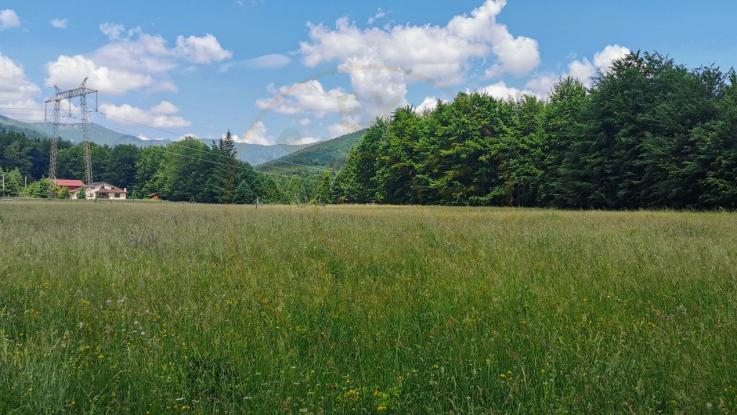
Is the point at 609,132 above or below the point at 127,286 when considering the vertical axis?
above

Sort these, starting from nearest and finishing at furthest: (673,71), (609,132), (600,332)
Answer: (600,332) → (673,71) → (609,132)

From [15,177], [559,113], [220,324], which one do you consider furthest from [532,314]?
[15,177]

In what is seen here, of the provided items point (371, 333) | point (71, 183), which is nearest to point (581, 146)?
point (371, 333)

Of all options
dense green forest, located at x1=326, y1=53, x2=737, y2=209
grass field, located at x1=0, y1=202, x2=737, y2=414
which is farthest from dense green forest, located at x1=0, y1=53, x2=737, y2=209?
grass field, located at x1=0, y1=202, x2=737, y2=414

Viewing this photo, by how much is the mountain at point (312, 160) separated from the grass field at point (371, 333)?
28.8 ft

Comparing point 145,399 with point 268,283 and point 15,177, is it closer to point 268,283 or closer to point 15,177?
point 268,283

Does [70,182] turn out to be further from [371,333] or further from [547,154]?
[371,333]

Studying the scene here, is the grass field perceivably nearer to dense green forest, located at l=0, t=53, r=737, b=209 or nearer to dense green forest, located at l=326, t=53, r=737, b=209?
dense green forest, located at l=0, t=53, r=737, b=209

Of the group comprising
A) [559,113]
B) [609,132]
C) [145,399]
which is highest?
[559,113]

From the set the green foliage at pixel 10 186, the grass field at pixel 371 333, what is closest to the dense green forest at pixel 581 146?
the grass field at pixel 371 333

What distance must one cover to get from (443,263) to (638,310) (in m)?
2.95

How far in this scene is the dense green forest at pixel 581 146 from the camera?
99.7 ft

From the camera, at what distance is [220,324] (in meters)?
4.21

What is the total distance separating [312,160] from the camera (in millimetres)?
19500
